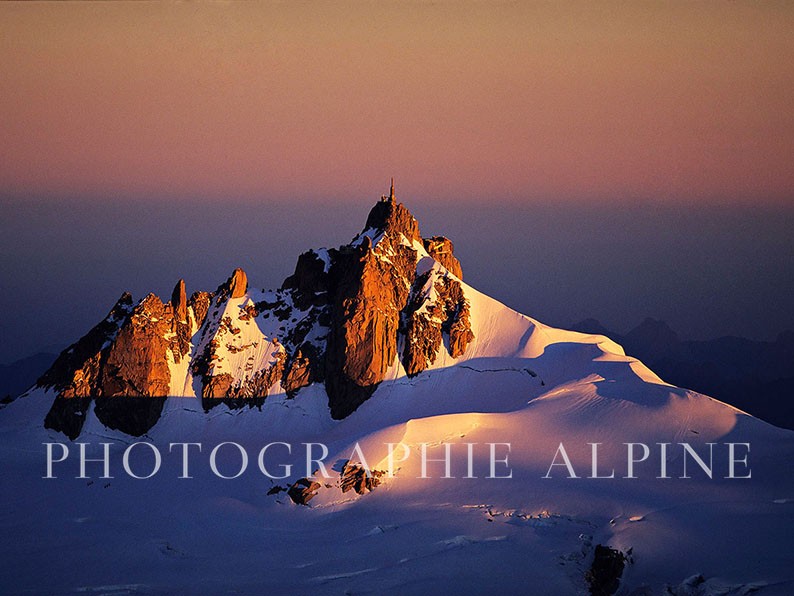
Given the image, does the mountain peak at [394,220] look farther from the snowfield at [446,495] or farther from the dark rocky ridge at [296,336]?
the snowfield at [446,495]

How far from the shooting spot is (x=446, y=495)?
359 feet

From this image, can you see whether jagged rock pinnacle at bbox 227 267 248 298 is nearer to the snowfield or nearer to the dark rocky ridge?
the dark rocky ridge

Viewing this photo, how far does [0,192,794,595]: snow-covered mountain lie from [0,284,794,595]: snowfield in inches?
10.7

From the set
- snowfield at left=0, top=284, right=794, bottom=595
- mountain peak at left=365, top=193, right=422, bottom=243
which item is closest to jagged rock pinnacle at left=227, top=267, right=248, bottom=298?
snowfield at left=0, top=284, right=794, bottom=595

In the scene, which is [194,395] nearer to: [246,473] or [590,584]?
[246,473]

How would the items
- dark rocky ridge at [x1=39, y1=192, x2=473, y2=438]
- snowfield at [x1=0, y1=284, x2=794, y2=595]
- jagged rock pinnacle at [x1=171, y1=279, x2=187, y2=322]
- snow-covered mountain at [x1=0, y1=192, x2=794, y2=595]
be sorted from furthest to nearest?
jagged rock pinnacle at [x1=171, y1=279, x2=187, y2=322] < dark rocky ridge at [x1=39, y1=192, x2=473, y2=438] < snow-covered mountain at [x1=0, y1=192, x2=794, y2=595] < snowfield at [x1=0, y1=284, x2=794, y2=595]

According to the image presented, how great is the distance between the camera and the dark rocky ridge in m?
133

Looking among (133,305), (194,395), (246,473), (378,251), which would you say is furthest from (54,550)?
(378,251)

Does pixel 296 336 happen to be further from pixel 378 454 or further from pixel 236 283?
pixel 378 454

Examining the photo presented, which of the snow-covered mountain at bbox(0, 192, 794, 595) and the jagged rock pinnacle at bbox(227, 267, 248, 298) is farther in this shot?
the jagged rock pinnacle at bbox(227, 267, 248, 298)

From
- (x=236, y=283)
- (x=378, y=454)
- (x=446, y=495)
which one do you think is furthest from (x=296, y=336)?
(x=446, y=495)

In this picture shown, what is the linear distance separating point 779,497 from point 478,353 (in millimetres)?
43904

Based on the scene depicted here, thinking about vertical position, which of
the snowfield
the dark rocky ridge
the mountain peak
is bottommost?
the snowfield

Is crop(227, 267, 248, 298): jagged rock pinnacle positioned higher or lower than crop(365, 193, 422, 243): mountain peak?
lower
